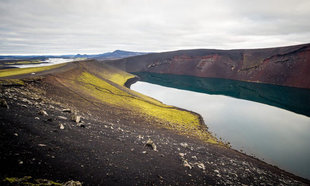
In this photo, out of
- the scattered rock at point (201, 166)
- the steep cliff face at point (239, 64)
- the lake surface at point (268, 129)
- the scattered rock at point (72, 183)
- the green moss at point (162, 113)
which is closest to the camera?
the scattered rock at point (72, 183)

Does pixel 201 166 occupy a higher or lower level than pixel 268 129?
higher

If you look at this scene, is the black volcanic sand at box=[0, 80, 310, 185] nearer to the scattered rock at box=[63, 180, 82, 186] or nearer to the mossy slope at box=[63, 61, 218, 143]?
the scattered rock at box=[63, 180, 82, 186]

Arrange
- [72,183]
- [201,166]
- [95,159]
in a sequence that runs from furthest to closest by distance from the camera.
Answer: [201,166], [95,159], [72,183]

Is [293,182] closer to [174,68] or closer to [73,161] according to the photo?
[73,161]

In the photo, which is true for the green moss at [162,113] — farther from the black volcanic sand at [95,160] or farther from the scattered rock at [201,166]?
the scattered rock at [201,166]

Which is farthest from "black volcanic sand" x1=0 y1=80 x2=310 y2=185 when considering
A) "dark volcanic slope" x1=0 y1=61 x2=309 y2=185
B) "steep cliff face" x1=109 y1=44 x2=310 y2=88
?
"steep cliff face" x1=109 y1=44 x2=310 y2=88

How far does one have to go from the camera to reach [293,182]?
12.5 meters

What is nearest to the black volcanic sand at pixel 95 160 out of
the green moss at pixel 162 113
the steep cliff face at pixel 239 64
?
the green moss at pixel 162 113

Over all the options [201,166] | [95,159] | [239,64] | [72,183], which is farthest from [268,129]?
[239,64]

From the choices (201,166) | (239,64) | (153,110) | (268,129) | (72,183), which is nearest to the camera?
(72,183)

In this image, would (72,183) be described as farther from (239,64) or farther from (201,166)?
(239,64)

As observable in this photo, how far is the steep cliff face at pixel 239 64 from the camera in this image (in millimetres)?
70625

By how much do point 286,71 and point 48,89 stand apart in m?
93.2

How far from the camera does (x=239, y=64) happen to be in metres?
94.9
